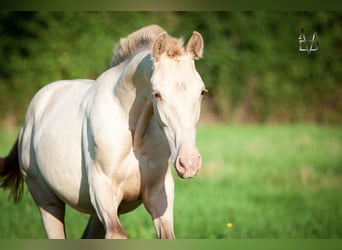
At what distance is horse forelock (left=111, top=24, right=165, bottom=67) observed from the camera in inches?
177

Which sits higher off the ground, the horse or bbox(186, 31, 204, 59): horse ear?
bbox(186, 31, 204, 59): horse ear

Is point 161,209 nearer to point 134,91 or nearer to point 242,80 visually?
point 134,91

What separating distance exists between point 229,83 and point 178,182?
5963 millimetres

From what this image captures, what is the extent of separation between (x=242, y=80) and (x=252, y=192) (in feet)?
21.9

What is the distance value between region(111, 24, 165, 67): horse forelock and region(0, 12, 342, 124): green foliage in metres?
10.5

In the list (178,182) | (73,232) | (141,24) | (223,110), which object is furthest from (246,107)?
(73,232)

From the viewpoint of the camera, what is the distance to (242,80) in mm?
16516

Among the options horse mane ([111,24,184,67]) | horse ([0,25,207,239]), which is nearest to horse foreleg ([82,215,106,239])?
horse ([0,25,207,239])

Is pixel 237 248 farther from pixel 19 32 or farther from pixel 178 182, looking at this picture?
pixel 19 32

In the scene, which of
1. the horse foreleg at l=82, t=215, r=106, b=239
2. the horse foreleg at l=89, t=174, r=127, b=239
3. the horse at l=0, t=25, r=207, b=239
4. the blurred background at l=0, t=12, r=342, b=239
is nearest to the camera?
the horse at l=0, t=25, r=207, b=239

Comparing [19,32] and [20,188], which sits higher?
[19,32]

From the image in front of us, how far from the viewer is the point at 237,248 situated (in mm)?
2992

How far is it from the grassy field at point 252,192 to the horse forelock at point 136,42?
1.49 metres

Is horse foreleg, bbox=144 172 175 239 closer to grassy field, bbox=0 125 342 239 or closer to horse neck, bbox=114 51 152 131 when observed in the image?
horse neck, bbox=114 51 152 131
